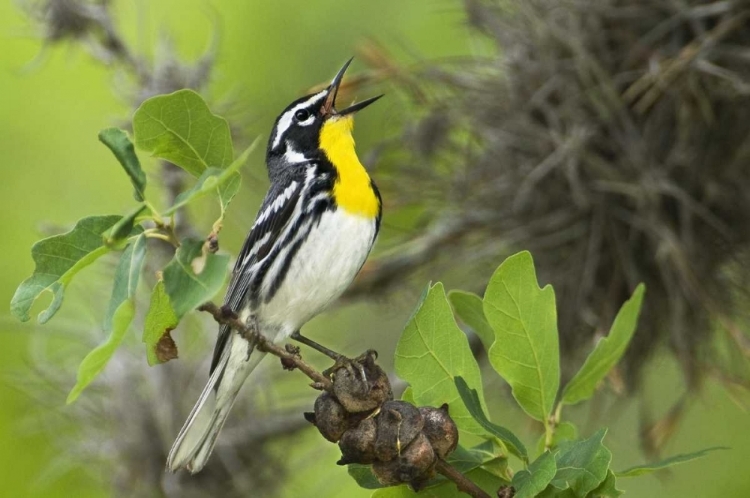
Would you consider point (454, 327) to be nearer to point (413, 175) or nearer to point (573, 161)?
point (573, 161)

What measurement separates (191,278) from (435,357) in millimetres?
Result: 333

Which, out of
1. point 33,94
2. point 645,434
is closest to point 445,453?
point 645,434

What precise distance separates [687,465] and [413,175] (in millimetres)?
983

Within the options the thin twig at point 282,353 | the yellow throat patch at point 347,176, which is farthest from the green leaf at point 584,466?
the yellow throat patch at point 347,176

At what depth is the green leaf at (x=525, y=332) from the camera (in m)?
1.18

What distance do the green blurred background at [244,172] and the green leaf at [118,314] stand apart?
4.42ft

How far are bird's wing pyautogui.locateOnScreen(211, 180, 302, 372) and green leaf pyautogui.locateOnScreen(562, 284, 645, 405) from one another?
702 millimetres

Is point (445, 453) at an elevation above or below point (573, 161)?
above

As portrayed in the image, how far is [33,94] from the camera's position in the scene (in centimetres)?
308

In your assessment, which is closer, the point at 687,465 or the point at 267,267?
the point at 267,267

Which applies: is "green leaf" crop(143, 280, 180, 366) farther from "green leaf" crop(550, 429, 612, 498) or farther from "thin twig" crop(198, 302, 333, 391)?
"green leaf" crop(550, 429, 612, 498)

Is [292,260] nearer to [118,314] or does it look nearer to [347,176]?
[347,176]

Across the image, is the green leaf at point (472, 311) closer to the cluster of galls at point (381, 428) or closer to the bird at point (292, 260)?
the cluster of galls at point (381, 428)

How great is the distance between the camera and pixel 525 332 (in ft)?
4.02
